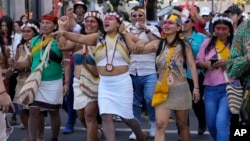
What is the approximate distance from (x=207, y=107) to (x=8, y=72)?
2943 millimetres

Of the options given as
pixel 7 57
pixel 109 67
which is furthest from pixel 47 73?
pixel 109 67

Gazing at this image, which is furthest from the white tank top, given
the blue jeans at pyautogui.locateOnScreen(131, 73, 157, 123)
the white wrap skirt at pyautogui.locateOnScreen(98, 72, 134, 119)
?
the blue jeans at pyautogui.locateOnScreen(131, 73, 157, 123)

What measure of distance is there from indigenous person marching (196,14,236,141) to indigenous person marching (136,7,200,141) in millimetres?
174

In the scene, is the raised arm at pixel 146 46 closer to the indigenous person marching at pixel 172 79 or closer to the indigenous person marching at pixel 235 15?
the indigenous person marching at pixel 172 79

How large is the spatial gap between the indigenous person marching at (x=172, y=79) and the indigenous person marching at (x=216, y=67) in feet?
0.57

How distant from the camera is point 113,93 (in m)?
7.66

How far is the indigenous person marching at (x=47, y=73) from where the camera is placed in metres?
8.44

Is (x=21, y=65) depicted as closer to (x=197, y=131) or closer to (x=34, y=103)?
(x=34, y=103)

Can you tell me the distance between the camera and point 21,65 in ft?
29.2

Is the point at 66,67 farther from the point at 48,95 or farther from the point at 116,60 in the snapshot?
the point at 116,60

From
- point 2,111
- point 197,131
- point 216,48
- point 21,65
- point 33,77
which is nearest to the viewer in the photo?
point 2,111

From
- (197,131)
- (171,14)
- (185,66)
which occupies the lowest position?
(197,131)

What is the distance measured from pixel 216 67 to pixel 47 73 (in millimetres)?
2216

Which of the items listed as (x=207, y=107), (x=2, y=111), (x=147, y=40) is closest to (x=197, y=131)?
(x=147, y=40)
